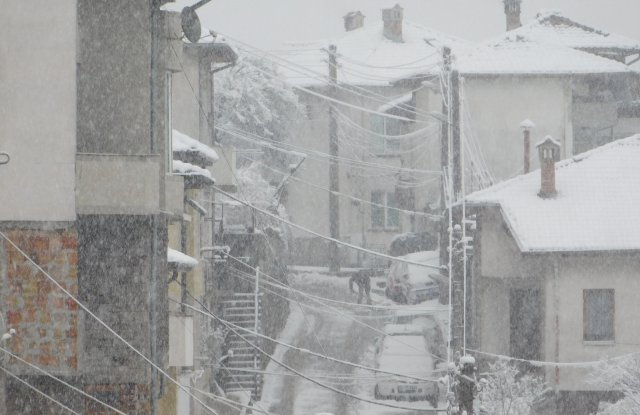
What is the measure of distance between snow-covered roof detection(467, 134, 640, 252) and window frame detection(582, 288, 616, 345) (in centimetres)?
122

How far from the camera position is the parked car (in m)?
38.5

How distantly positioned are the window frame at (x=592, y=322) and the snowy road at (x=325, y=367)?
14.2 feet

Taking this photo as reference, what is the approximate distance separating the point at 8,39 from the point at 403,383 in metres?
17.7

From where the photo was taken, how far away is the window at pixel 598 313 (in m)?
28.1

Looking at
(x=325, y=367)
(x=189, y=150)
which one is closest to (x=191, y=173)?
(x=189, y=150)

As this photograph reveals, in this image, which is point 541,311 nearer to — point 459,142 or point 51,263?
point 459,142

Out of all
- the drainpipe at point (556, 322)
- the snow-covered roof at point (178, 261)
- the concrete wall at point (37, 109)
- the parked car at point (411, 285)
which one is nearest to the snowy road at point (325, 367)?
the parked car at point (411, 285)

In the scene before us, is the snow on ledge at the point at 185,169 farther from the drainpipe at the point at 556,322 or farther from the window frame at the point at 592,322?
the window frame at the point at 592,322

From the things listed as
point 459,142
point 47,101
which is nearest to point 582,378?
point 459,142

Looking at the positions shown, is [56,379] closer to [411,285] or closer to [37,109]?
[37,109]

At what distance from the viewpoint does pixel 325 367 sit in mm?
32688

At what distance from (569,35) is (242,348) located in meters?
21.9

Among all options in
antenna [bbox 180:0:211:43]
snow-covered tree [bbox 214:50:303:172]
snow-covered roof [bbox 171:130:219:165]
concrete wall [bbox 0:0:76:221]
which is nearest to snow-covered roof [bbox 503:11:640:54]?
snow-covered tree [bbox 214:50:303:172]

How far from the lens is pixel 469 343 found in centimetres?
3028
